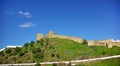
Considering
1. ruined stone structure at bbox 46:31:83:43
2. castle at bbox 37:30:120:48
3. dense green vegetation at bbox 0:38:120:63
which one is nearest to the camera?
dense green vegetation at bbox 0:38:120:63

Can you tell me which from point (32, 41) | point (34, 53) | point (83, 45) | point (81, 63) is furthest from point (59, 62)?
point (32, 41)

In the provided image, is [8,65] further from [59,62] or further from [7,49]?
[7,49]

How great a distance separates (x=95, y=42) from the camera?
230 ft

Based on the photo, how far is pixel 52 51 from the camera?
6231cm

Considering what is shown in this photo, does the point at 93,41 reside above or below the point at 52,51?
above

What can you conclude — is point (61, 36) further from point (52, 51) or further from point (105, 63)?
point (105, 63)

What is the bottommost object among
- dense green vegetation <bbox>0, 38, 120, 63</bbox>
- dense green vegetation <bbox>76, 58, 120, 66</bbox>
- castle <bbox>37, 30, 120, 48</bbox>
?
dense green vegetation <bbox>76, 58, 120, 66</bbox>

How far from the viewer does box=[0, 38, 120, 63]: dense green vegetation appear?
58594 mm

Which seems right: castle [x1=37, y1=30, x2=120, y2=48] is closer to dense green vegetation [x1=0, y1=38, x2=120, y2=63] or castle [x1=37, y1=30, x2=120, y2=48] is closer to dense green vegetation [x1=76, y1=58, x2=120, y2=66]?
dense green vegetation [x1=0, y1=38, x2=120, y2=63]

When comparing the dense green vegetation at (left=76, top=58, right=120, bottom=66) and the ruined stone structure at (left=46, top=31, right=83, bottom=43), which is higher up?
the ruined stone structure at (left=46, top=31, right=83, bottom=43)

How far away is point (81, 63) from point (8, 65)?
1428 centimetres

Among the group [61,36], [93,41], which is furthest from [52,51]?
[93,41]

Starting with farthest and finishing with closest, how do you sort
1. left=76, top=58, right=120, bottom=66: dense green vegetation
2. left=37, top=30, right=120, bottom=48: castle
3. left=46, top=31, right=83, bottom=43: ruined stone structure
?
1. left=46, top=31, right=83, bottom=43: ruined stone structure
2. left=37, top=30, right=120, bottom=48: castle
3. left=76, top=58, right=120, bottom=66: dense green vegetation

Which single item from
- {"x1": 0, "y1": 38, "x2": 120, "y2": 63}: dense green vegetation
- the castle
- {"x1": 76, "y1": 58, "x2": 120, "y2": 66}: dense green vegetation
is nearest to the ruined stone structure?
the castle
